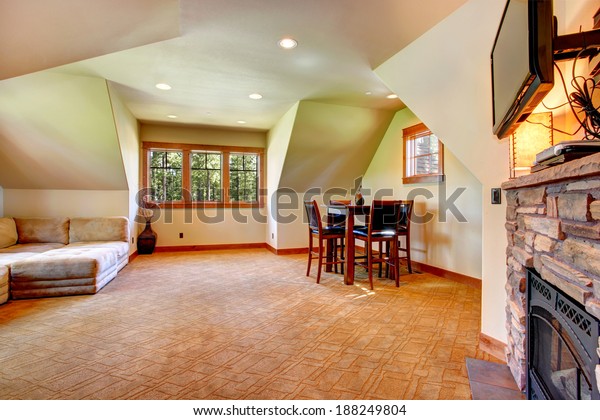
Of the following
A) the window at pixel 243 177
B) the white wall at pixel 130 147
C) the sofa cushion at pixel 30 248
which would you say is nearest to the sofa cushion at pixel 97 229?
the sofa cushion at pixel 30 248

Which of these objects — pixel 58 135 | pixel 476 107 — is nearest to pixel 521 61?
pixel 476 107

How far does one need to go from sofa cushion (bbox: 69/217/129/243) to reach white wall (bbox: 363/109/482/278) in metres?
4.42

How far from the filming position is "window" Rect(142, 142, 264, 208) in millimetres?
5945

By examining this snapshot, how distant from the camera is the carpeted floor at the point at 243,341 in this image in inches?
65.9

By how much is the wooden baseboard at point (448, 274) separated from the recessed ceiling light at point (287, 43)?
3396 mm

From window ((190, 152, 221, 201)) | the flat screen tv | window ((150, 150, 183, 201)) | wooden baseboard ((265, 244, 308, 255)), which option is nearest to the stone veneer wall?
the flat screen tv

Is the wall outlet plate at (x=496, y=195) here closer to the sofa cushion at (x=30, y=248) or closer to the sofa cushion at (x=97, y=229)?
the sofa cushion at (x=97, y=229)

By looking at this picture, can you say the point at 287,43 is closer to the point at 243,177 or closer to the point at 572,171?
the point at 572,171

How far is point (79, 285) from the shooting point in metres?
3.30

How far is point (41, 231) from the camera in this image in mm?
4379

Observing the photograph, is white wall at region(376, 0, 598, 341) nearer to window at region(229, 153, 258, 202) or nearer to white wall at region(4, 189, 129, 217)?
window at region(229, 153, 258, 202)

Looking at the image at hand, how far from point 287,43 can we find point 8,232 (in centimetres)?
467
